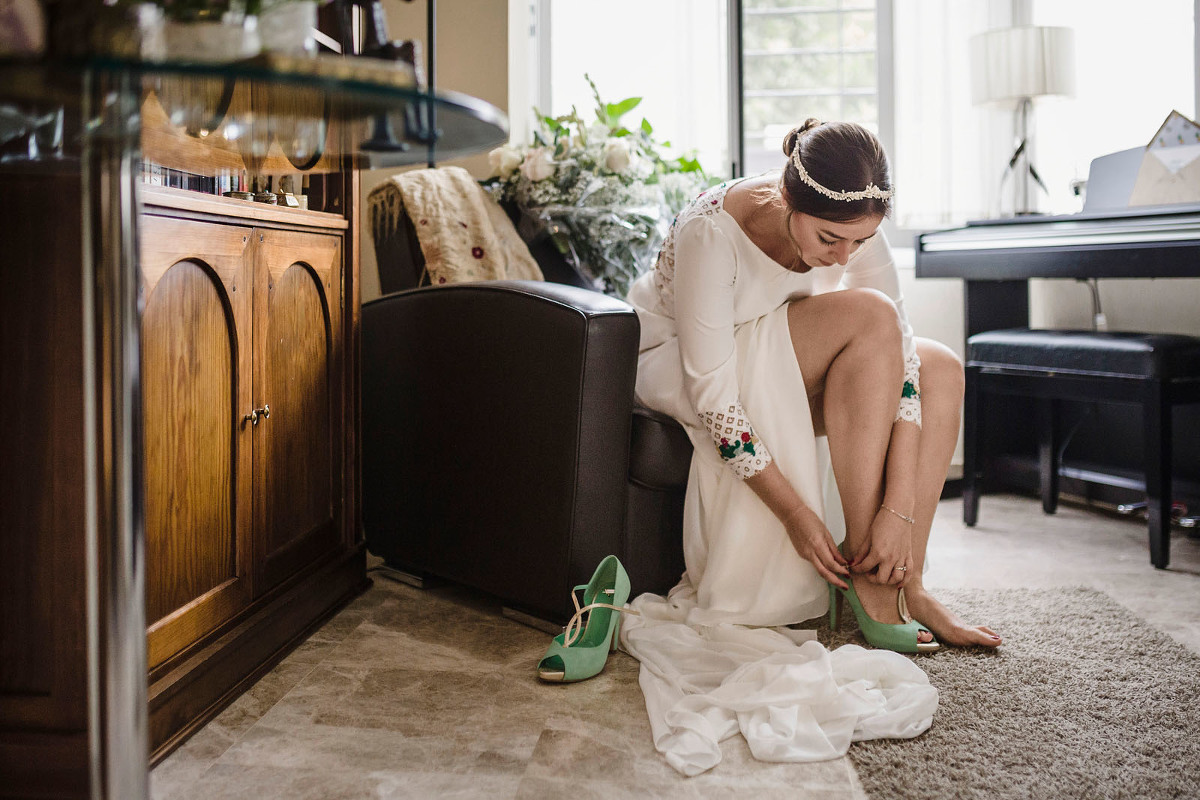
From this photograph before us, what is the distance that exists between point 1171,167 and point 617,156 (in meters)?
1.50

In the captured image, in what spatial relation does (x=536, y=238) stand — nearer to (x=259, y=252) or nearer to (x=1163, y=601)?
(x=259, y=252)

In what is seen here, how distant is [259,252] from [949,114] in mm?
2468

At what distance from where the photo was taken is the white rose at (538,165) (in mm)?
2396

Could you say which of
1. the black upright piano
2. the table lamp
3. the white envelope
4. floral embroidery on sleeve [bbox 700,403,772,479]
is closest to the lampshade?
the table lamp

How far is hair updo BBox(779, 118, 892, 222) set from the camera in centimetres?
151

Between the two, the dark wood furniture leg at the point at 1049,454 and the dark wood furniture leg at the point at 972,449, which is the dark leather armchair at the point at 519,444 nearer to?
the dark wood furniture leg at the point at 972,449

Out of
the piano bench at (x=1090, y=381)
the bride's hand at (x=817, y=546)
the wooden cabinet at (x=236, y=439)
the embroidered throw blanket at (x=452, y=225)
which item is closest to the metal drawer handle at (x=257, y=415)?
the wooden cabinet at (x=236, y=439)

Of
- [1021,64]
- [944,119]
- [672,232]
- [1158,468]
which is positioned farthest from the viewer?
[944,119]

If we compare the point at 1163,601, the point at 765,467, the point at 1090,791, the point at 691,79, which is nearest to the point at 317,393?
the point at 765,467

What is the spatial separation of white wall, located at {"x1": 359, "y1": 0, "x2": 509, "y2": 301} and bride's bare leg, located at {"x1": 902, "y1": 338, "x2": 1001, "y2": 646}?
1.59 m

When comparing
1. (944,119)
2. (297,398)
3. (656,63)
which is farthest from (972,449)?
(297,398)

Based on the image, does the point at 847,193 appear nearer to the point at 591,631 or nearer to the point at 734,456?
the point at 734,456

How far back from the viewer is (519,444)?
1716mm

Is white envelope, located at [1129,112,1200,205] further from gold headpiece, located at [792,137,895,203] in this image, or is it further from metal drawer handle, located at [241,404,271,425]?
metal drawer handle, located at [241,404,271,425]
